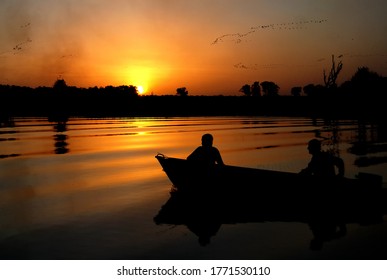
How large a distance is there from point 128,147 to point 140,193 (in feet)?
51.4

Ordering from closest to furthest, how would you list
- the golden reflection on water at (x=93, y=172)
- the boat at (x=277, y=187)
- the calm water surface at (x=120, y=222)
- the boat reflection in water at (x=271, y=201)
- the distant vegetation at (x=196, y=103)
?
1. the calm water surface at (x=120, y=222)
2. the boat reflection in water at (x=271, y=201)
3. the boat at (x=277, y=187)
4. the golden reflection on water at (x=93, y=172)
5. the distant vegetation at (x=196, y=103)

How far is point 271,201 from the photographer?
12.8 metres

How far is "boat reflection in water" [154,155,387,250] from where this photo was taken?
11.5 m

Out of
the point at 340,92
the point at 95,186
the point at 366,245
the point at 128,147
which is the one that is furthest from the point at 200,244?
the point at 340,92

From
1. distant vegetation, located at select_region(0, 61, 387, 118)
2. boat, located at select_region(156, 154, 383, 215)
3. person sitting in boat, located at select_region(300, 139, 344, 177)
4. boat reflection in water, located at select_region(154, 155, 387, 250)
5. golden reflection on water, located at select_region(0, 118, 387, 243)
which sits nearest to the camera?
boat reflection in water, located at select_region(154, 155, 387, 250)

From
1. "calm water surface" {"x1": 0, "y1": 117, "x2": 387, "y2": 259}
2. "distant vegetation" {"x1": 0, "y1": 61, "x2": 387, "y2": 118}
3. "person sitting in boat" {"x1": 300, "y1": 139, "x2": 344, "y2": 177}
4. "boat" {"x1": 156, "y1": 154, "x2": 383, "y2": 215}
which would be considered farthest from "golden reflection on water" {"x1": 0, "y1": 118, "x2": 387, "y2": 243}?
"distant vegetation" {"x1": 0, "y1": 61, "x2": 387, "y2": 118}

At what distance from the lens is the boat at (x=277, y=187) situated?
11758mm

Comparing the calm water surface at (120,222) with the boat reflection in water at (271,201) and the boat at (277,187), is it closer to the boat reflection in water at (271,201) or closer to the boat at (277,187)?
the boat reflection in water at (271,201)

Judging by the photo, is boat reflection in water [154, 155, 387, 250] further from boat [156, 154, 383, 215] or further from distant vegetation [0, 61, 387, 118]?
distant vegetation [0, 61, 387, 118]

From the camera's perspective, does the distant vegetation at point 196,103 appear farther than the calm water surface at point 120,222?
Yes

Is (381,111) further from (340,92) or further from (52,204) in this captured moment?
(52,204)

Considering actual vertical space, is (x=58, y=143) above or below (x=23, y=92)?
below

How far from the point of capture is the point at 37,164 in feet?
73.8

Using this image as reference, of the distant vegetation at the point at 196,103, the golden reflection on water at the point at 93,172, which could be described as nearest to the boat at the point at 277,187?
the golden reflection on water at the point at 93,172
